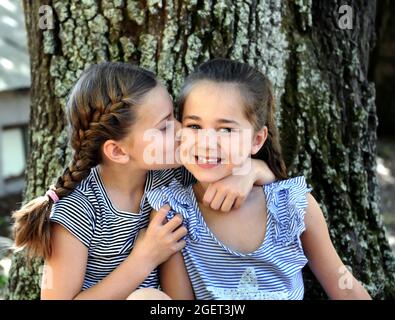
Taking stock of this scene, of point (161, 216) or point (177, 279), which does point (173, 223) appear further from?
point (177, 279)

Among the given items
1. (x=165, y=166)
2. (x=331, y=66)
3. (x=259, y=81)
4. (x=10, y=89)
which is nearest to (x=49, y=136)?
(x=165, y=166)

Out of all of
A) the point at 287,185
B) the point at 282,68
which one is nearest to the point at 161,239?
the point at 287,185

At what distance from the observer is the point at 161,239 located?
2.41 meters

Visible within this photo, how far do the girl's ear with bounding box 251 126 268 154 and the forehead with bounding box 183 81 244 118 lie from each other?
127mm

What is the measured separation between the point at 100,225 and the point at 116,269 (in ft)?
0.50

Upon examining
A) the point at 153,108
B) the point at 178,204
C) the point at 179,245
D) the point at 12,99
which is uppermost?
the point at 153,108

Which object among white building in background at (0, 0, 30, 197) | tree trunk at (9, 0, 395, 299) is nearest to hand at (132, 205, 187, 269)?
tree trunk at (9, 0, 395, 299)

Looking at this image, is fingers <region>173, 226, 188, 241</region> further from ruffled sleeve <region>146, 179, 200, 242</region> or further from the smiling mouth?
the smiling mouth

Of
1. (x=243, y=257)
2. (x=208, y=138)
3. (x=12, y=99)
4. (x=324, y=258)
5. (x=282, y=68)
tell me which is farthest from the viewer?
(x=12, y=99)

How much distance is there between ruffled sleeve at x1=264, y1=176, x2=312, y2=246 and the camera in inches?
98.5

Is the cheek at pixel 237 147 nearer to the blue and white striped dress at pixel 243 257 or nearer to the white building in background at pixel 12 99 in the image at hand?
the blue and white striped dress at pixel 243 257

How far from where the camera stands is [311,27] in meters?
3.00

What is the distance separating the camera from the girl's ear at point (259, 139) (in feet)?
8.16
